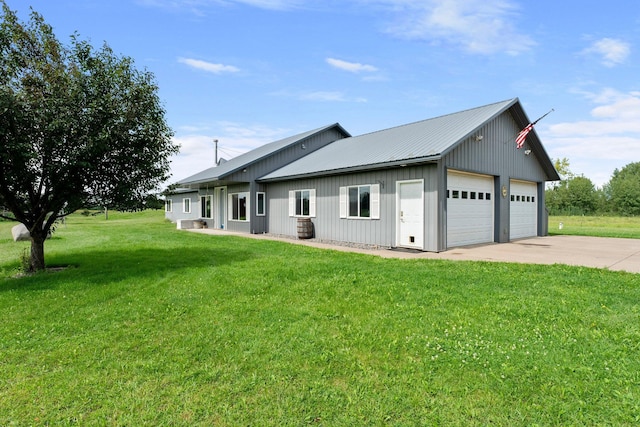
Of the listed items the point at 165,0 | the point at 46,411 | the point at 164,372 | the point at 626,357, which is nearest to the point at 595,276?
the point at 626,357

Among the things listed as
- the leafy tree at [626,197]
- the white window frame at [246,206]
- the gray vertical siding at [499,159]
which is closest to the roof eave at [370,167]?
the gray vertical siding at [499,159]

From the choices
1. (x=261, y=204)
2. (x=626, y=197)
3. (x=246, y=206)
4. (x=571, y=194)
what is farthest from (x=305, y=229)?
A: (x=626, y=197)

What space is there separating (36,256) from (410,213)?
10.0 meters

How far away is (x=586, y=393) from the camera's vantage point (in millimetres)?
2777

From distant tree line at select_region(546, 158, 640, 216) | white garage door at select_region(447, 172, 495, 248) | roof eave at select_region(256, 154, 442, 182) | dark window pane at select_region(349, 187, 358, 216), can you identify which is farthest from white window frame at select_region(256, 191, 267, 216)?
distant tree line at select_region(546, 158, 640, 216)

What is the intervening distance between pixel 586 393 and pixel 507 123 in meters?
12.7

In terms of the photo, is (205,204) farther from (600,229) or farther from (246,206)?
(600,229)

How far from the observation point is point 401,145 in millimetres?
12359

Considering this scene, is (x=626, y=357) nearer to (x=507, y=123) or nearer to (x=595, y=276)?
(x=595, y=276)

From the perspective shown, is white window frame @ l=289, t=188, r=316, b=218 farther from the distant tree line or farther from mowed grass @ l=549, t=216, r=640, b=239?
the distant tree line

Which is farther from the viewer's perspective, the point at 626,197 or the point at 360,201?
the point at 626,197

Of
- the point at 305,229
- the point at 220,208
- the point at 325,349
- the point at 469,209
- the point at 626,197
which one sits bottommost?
the point at 325,349

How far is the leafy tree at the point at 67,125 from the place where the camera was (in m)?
6.73

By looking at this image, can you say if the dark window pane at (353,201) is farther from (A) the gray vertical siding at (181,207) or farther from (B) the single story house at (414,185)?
(A) the gray vertical siding at (181,207)
